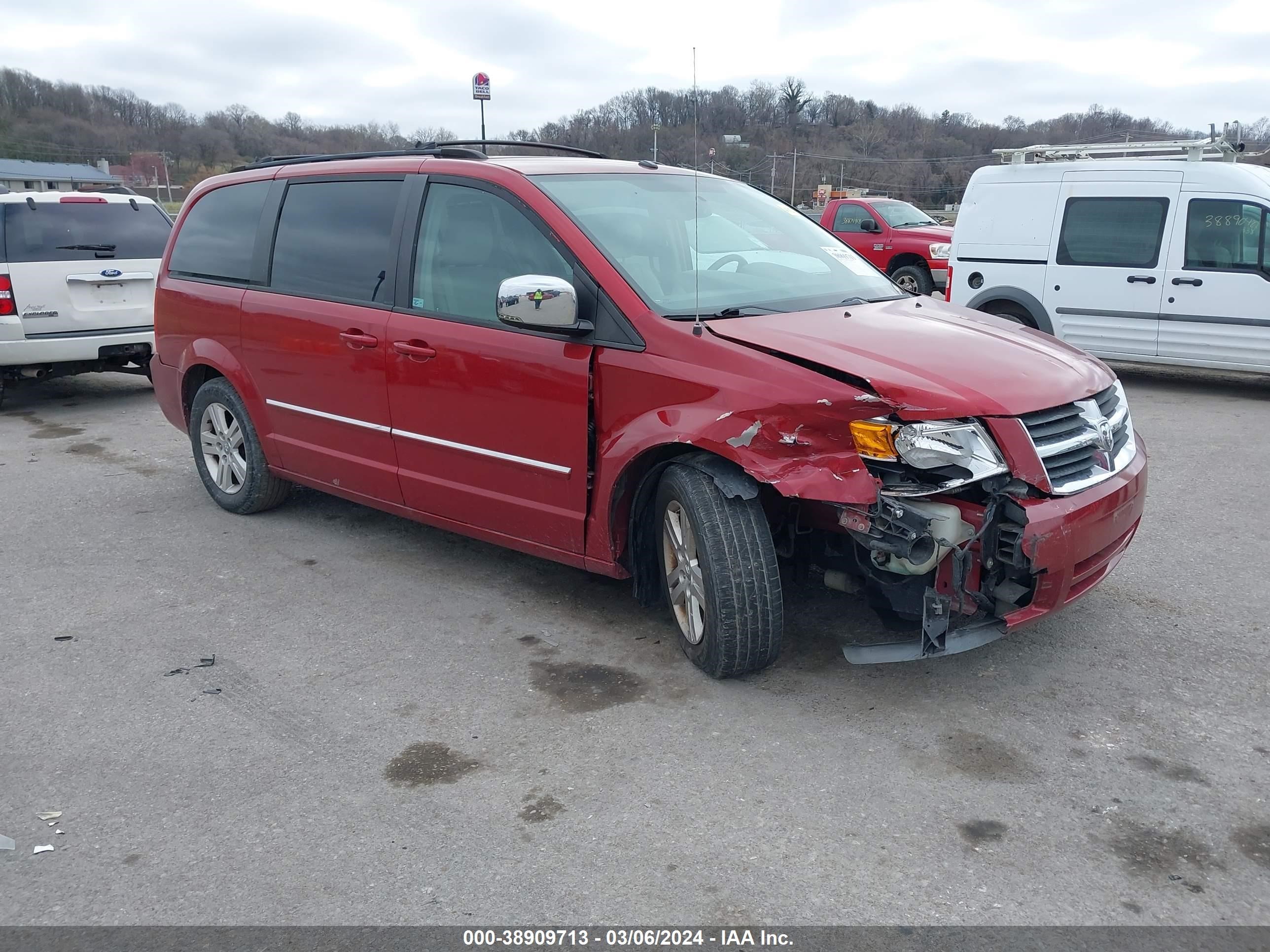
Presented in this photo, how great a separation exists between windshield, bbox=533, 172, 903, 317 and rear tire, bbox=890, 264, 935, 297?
1122cm

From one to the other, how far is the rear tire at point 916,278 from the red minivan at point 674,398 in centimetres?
1120

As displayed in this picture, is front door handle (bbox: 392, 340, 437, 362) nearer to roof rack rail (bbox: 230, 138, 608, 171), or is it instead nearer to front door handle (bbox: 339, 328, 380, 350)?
front door handle (bbox: 339, 328, 380, 350)

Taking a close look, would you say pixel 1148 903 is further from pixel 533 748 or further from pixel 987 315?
pixel 987 315

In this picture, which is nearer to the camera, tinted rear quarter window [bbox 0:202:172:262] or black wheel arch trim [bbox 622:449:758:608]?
black wheel arch trim [bbox 622:449:758:608]

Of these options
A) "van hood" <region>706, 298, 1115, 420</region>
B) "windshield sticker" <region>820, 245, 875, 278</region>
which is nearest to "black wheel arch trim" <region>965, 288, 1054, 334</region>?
"windshield sticker" <region>820, 245, 875, 278</region>

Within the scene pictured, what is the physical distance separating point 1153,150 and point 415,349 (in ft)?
26.0

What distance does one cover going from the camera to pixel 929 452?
319 cm

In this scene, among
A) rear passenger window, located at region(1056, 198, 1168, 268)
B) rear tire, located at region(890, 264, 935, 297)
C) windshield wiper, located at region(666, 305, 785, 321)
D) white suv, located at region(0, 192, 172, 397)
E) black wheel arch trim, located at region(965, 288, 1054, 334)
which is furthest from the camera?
rear tire, located at region(890, 264, 935, 297)

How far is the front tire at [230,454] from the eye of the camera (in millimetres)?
5543

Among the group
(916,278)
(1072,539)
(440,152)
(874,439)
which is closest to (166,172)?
(916,278)

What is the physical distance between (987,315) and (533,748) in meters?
2.71

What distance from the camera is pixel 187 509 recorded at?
5980 mm

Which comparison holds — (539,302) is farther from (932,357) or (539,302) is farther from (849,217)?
(849,217)

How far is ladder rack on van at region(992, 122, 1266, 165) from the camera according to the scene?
29.9 feet
